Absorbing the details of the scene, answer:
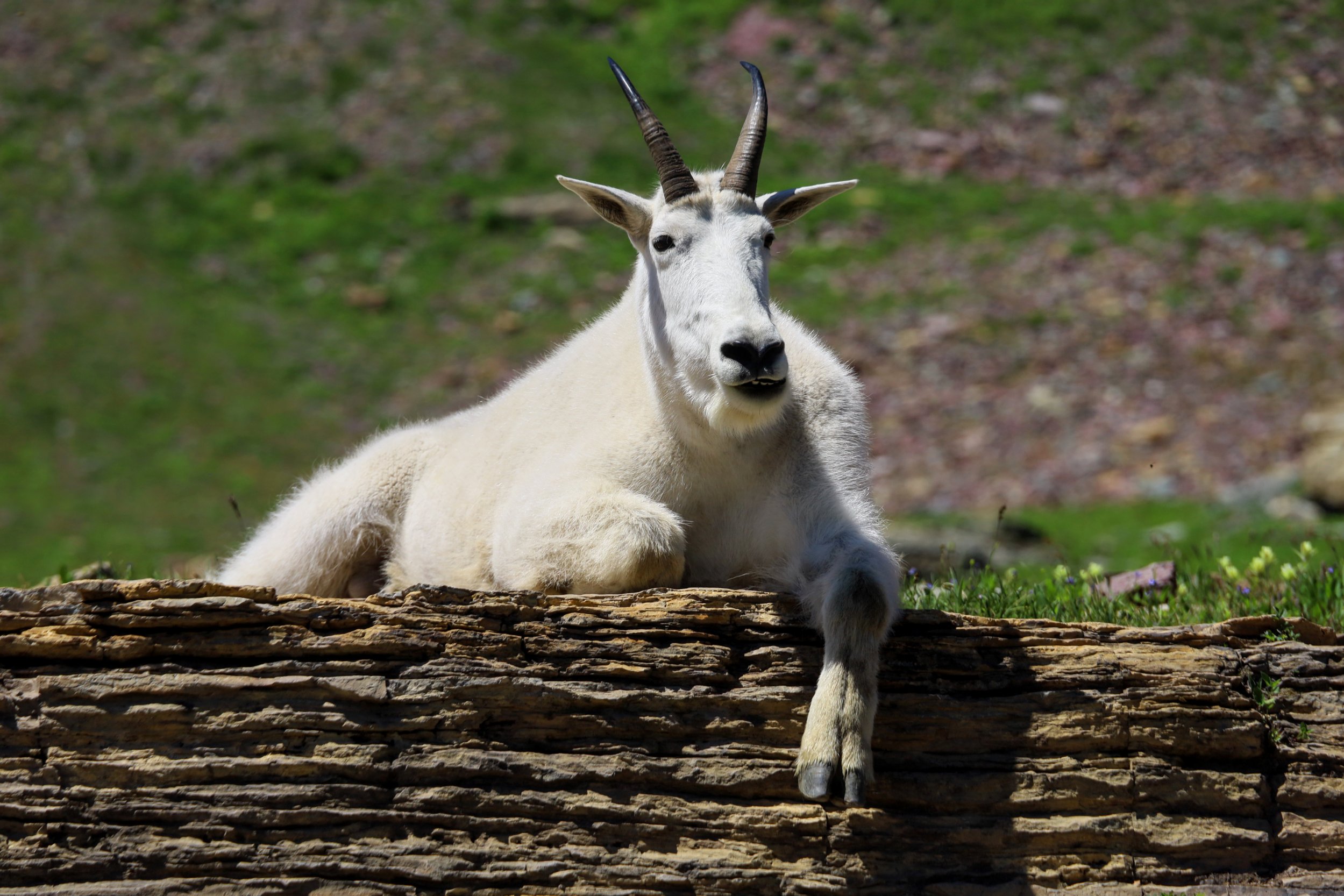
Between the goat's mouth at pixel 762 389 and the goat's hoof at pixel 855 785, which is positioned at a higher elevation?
the goat's mouth at pixel 762 389

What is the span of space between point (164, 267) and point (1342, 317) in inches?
726

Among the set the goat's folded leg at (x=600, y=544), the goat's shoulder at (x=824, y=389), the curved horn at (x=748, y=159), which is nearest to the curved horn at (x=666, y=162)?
the curved horn at (x=748, y=159)

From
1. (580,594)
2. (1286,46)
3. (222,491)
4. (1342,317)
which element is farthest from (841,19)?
(580,594)

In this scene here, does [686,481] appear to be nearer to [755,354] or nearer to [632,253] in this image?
[755,354]

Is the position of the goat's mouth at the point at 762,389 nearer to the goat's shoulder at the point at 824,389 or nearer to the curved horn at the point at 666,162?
the goat's shoulder at the point at 824,389

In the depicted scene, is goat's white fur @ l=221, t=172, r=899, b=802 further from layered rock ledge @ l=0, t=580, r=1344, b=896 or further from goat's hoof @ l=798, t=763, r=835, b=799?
layered rock ledge @ l=0, t=580, r=1344, b=896

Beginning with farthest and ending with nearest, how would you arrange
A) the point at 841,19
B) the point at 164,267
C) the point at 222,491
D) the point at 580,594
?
the point at 841,19, the point at 164,267, the point at 222,491, the point at 580,594

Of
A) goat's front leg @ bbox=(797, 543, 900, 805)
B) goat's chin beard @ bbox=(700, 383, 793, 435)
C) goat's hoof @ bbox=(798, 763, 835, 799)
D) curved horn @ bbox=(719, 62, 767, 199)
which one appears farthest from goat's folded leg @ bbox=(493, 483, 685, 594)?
curved horn @ bbox=(719, 62, 767, 199)

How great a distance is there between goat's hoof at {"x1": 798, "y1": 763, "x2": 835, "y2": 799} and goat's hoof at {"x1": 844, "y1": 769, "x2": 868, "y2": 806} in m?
0.06

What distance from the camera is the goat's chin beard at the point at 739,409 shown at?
505cm

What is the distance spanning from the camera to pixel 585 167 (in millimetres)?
22906

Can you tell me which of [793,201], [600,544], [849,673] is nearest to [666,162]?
[793,201]

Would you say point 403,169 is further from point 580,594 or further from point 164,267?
point 580,594

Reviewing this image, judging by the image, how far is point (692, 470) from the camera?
18.6ft
